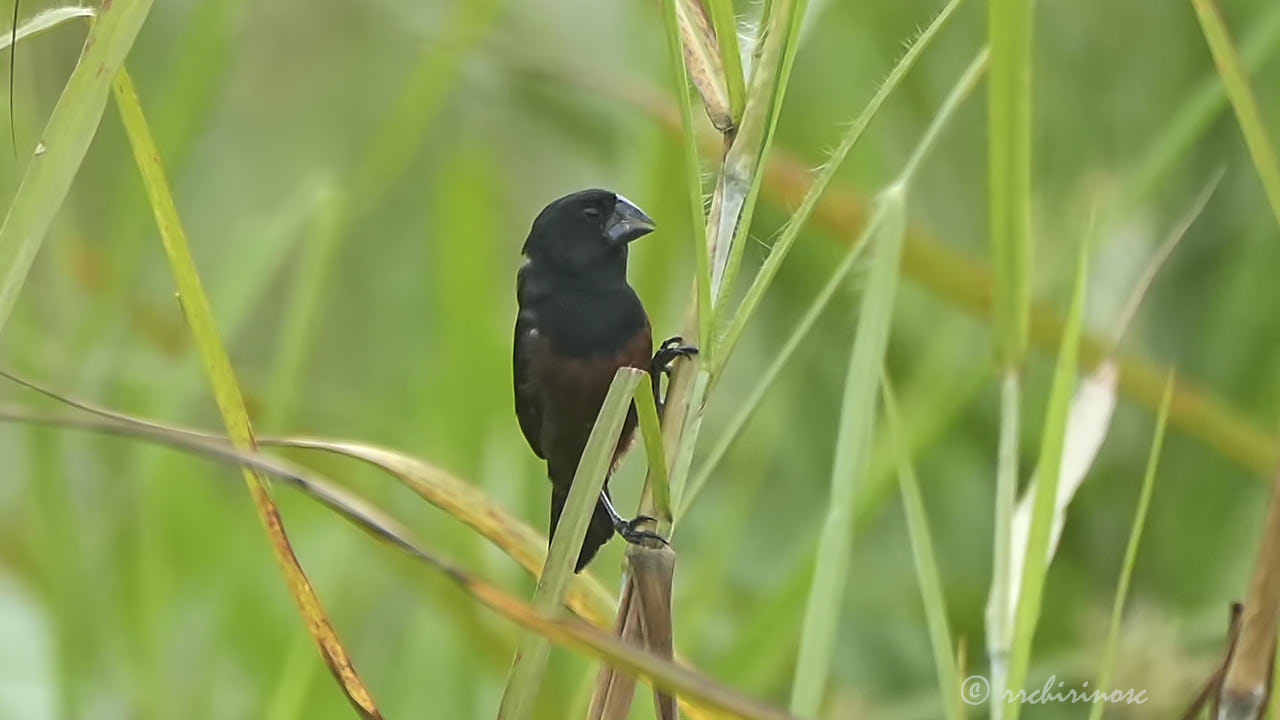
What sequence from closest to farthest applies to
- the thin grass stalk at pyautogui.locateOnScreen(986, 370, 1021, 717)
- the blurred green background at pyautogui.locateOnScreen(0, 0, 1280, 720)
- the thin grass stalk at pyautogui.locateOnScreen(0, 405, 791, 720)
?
the thin grass stalk at pyautogui.locateOnScreen(0, 405, 791, 720) → the thin grass stalk at pyautogui.locateOnScreen(986, 370, 1021, 717) → the blurred green background at pyautogui.locateOnScreen(0, 0, 1280, 720)

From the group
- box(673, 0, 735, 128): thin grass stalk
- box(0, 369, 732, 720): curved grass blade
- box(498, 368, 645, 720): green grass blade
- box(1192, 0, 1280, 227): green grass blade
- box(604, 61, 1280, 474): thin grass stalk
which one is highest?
box(604, 61, 1280, 474): thin grass stalk

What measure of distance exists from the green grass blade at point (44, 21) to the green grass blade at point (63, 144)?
0.02 meters

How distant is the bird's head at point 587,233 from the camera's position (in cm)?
100

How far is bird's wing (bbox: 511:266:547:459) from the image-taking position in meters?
1.07

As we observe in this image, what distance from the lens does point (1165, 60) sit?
1895 mm

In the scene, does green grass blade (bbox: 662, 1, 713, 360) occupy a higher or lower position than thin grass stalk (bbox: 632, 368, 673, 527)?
higher

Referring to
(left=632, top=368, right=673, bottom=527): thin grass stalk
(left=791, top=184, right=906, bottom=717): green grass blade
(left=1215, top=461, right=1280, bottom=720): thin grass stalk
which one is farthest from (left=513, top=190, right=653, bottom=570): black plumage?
(left=1215, top=461, right=1280, bottom=720): thin grass stalk

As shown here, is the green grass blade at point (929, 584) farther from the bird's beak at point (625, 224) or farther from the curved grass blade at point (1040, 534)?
the bird's beak at point (625, 224)

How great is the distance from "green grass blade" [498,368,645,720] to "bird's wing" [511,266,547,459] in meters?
0.42

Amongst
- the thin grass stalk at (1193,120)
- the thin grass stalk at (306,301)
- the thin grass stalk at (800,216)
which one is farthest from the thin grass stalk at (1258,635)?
the thin grass stalk at (306,301)

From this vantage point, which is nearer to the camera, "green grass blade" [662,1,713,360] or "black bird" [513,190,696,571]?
"green grass blade" [662,1,713,360]

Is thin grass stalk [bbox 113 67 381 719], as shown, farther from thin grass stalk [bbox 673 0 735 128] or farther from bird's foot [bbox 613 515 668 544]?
thin grass stalk [bbox 673 0 735 128]

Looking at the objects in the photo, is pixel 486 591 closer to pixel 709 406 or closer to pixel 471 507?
pixel 471 507

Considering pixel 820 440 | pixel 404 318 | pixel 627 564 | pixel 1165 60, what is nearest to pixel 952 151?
pixel 1165 60
